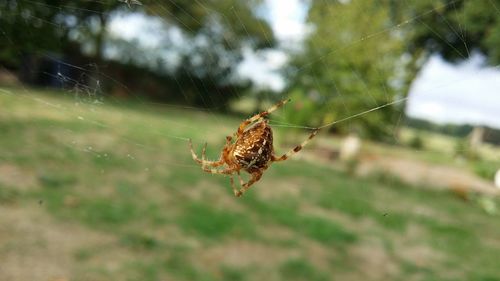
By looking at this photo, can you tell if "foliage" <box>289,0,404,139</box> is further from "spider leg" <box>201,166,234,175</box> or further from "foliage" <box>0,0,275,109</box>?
"spider leg" <box>201,166,234,175</box>

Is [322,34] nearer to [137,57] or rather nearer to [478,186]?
[478,186]

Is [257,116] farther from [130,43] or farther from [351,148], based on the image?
[130,43]

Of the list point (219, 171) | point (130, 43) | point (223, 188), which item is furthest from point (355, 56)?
point (219, 171)

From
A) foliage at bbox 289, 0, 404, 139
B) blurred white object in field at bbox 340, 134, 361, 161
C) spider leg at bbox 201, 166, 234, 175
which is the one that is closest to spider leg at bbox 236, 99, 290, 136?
spider leg at bbox 201, 166, 234, 175

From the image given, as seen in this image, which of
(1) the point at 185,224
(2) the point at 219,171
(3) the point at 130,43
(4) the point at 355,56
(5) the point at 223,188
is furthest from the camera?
(3) the point at 130,43

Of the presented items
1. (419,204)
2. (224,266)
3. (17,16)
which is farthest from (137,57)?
(17,16)

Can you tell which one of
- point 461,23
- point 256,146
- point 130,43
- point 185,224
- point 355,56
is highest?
point 130,43
